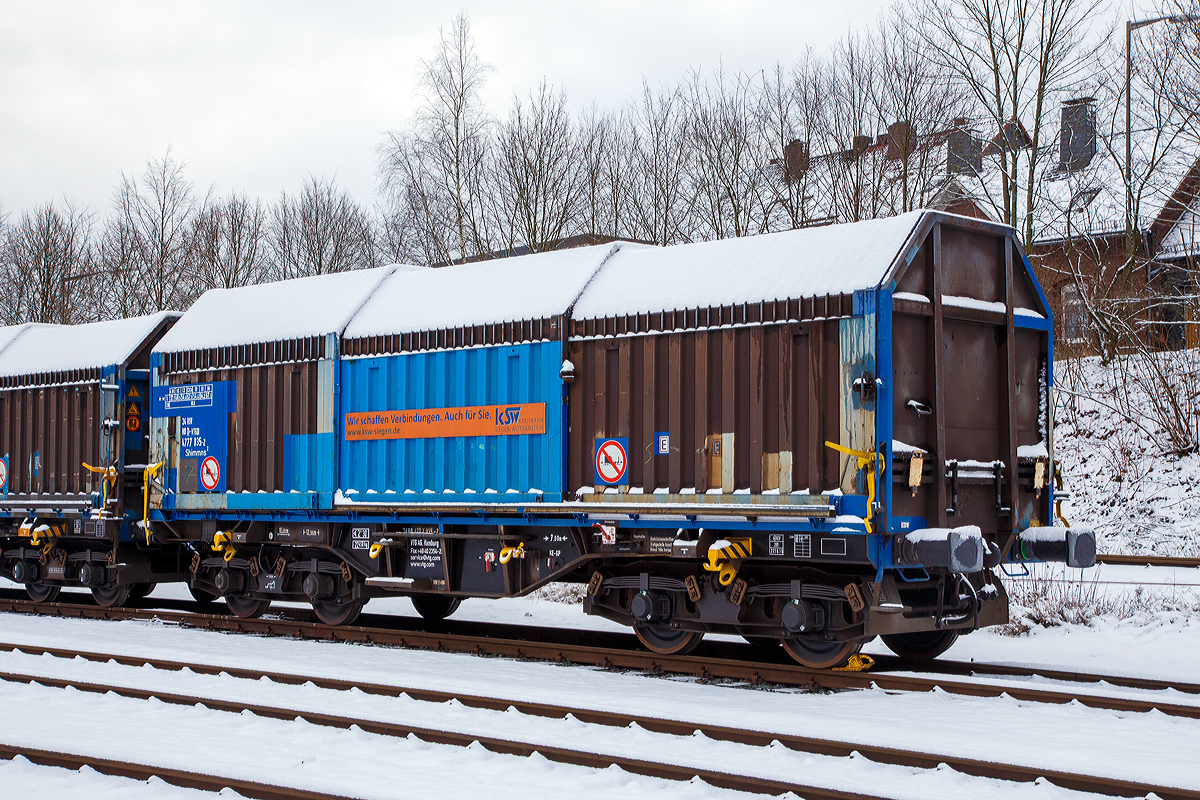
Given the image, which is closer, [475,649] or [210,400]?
[475,649]

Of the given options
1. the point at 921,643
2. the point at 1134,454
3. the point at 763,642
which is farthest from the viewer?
the point at 1134,454

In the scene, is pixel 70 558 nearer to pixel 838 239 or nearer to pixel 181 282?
pixel 838 239

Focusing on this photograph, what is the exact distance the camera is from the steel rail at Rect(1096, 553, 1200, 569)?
48.5 feet

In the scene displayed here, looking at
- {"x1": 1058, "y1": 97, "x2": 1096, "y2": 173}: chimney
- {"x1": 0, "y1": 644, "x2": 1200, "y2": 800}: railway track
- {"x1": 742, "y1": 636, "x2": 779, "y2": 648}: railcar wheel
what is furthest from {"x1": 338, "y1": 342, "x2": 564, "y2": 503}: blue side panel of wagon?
{"x1": 1058, "y1": 97, "x2": 1096, "y2": 173}: chimney

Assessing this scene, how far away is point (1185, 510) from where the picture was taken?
18500 mm

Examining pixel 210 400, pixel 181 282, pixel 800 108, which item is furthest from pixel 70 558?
pixel 181 282

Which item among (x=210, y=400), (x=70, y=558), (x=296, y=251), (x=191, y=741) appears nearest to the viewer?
(x=191, y=741)

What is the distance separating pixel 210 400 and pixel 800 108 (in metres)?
18.2

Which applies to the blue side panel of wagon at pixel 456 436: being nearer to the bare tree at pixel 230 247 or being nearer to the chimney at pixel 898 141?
the chimney at pixel 898 141

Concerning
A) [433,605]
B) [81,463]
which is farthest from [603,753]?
[81,463]

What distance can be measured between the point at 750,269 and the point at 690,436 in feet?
5.25

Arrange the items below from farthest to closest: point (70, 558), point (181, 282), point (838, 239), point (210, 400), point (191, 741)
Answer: point (181, 282) → point (70, 558) → point (210, 400) → point (838, 239) → point (191, 741)

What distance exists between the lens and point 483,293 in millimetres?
12148

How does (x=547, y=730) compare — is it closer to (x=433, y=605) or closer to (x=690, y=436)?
(x=690, y=436)
